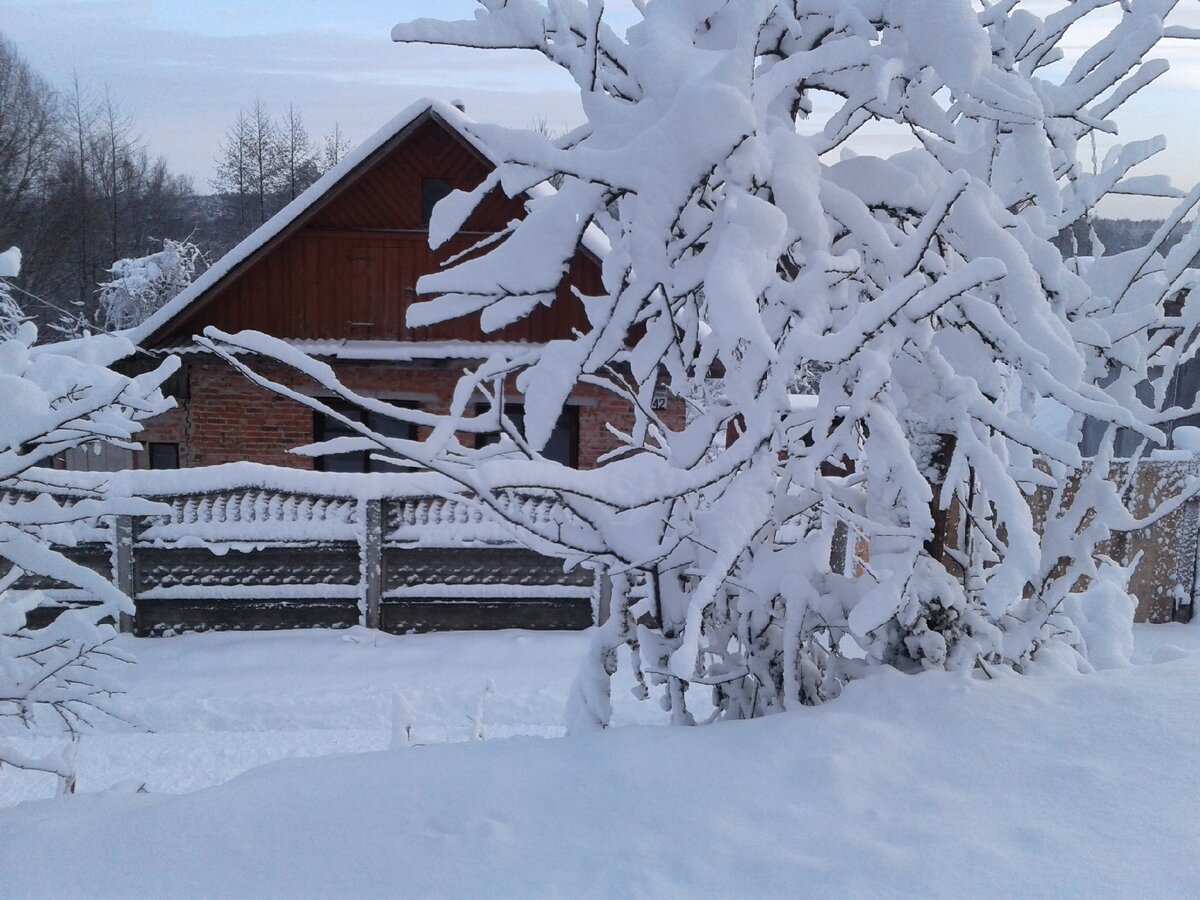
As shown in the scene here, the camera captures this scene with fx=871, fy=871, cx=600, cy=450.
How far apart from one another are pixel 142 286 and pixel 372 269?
23802 millimetres

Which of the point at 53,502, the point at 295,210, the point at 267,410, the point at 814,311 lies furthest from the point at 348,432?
the point at 814,311

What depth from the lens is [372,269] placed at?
1068 centimetres

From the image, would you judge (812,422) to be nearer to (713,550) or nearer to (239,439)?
(713,550)

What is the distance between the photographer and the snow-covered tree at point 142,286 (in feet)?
99.5

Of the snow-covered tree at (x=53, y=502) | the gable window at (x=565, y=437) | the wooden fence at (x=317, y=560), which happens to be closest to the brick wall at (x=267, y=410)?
the gable window at (x=565, y=437)

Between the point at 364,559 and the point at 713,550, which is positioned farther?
the point at 364,559

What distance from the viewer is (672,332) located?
89.2 inches

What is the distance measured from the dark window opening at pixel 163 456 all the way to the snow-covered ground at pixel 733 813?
1008cm

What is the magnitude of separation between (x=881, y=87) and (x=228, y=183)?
64.3 metres

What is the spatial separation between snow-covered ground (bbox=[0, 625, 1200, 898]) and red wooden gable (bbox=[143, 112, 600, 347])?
8.73 m

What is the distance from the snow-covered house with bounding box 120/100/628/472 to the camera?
10492mm

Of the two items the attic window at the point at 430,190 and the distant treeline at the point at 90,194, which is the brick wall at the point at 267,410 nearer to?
the attic window at the point at 430,190

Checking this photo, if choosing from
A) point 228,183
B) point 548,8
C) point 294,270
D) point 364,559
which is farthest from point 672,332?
point 228,183

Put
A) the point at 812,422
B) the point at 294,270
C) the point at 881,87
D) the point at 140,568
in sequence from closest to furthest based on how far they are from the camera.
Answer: the point at 881,87
the point at 812,422
the point at 140,568
the point at 294,270
